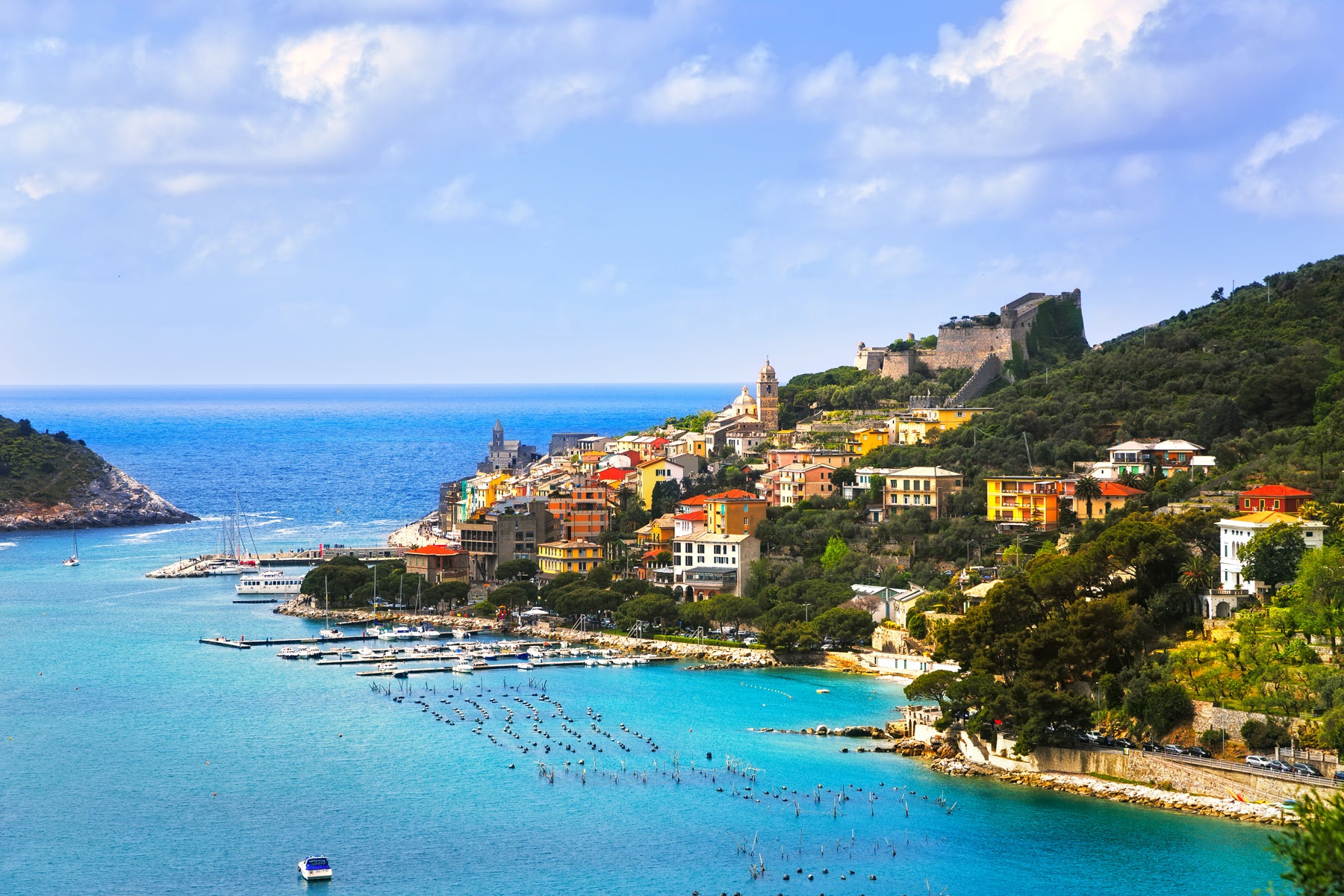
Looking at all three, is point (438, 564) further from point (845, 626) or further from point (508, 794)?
point (508, 794)

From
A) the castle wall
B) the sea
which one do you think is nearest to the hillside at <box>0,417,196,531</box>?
the sea

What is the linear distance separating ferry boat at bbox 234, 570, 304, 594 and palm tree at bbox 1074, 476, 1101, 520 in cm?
2964

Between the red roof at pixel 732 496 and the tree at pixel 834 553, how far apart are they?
4.48 metres

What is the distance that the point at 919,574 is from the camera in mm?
48375

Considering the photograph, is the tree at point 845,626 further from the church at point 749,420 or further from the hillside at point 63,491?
the hillside at point 63,491

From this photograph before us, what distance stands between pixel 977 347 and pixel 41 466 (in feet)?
190

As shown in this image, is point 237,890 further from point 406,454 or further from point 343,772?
point 406,454

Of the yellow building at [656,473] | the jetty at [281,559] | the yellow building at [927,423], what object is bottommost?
the jetty at [281,559]

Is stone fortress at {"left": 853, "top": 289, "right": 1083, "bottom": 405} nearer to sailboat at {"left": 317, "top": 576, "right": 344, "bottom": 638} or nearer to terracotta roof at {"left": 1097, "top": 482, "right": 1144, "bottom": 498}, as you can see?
terracotta roof at {"left": 1097, "top": 482, "right": 1144, "bottom": 498}

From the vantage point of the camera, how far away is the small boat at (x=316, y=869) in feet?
87.4

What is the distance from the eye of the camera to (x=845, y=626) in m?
44.7

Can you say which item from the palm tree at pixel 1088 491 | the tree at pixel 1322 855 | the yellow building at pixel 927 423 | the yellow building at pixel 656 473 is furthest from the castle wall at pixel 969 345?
the tree at pixel 1322 855

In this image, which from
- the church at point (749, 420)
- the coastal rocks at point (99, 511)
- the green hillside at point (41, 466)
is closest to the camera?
the church at point (749, 420)

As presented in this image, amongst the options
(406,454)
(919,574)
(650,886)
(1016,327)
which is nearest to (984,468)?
(919,574)
